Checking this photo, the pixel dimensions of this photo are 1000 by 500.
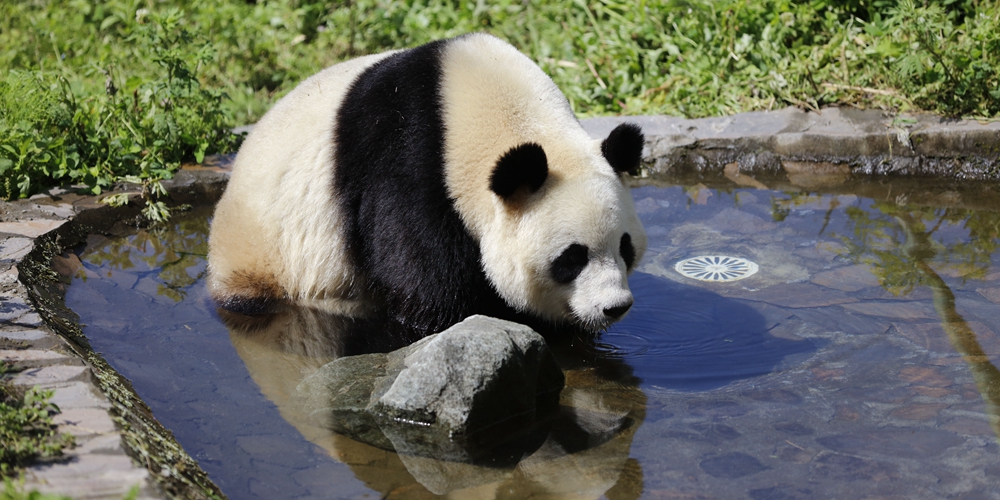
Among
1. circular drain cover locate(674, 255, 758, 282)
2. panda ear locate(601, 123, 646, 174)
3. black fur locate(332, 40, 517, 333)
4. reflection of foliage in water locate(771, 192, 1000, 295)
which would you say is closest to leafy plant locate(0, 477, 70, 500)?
black fur locate(332, 40, 517, 333)

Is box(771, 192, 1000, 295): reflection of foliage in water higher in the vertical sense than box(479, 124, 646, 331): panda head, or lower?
lower

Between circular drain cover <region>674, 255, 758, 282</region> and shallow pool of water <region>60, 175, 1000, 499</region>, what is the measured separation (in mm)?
71

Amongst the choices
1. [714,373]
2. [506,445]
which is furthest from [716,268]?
[506,445]

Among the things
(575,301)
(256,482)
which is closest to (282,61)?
(575,301)

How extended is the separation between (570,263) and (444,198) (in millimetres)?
611

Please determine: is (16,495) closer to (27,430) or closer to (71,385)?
(27,430)

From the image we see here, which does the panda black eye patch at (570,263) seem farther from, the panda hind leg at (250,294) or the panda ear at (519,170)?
the panda hind leg at (250,294)

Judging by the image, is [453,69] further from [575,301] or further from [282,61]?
[282,61]

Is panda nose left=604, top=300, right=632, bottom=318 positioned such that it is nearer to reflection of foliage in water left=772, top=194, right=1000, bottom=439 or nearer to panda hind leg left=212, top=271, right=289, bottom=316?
reflection of foliage in water left=772, top=194, right=1000, bottom=439

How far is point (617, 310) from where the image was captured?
3.46 meters

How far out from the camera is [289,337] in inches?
164

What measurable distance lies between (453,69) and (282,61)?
5125 mm

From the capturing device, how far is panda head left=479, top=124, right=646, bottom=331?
3449mm

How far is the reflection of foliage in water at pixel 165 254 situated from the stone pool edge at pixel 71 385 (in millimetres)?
228
